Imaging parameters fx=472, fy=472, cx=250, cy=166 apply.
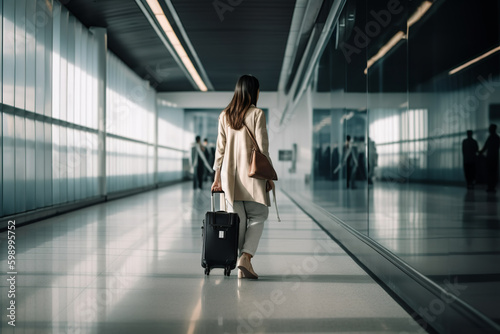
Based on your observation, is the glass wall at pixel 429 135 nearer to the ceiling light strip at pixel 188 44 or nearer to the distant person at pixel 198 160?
the ceiling light strip at pixel 188 44

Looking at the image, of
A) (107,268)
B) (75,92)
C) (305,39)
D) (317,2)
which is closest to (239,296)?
(107,268)

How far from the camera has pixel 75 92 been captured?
11203mm

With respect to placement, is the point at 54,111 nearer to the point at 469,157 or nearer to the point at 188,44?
the point at 188,44

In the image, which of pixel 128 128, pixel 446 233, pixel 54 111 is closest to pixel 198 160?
pixel 128 128

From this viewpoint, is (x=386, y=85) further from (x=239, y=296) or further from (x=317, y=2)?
(x=317, y=2)

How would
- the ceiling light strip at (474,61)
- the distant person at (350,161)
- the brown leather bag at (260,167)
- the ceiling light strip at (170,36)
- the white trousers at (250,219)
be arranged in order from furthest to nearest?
the ceiling light strip at (170,36)
the distant person at (350,161)
the white trousers at (250,219)
the brown leather bag at (260,167)
the ceiling light strip at (474,61)

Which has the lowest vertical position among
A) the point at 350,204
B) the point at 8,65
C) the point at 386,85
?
the point at 350,204

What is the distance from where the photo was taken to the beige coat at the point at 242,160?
4.16 metres

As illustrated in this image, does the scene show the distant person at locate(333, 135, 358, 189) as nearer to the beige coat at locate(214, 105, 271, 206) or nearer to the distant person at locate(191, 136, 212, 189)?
the beige coat at locate(214, 105, 271, 206)

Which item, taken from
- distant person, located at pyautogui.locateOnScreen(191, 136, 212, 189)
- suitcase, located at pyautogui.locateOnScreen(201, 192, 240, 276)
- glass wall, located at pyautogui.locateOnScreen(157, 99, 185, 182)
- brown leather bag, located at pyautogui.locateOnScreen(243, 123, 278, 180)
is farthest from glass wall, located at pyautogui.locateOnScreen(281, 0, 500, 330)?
glass wall, located at pyautogui.locateOnScreen(157, 99, 185, 182)

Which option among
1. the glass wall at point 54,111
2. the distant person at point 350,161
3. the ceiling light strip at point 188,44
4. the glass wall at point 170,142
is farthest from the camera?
the glass wall at point 170,142

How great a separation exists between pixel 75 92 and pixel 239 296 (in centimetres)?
909

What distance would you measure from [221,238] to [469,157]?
7.21 ft

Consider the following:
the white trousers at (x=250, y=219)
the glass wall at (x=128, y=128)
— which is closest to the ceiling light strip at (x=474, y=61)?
the white trousers at (x=250, y=219)
